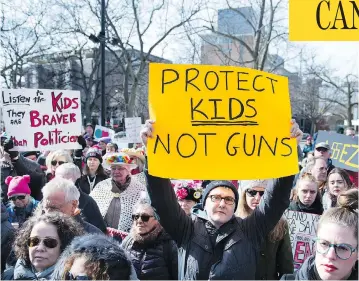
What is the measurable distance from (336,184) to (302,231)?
0.96 m

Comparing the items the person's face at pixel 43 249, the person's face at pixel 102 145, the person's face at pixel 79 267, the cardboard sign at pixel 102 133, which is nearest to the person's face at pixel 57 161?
the person's face at pixel 43 249

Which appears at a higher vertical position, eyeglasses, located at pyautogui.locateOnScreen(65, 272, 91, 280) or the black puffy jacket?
eyeglasses, located at pyautogui.locateOnScreen(65, 272, 91, 280)

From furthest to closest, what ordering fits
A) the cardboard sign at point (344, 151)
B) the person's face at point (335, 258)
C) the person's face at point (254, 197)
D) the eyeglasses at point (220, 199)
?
the cardboard sign at point (344, 151) → the person's face at point (254, 197) → the eyeglasses at point (220, 199) → the person's face at point (335, 258)

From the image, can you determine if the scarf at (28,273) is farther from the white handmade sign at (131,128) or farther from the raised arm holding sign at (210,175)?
the white handmade sign at (131,128)

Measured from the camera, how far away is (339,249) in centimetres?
212

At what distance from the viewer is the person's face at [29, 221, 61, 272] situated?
2557 mm

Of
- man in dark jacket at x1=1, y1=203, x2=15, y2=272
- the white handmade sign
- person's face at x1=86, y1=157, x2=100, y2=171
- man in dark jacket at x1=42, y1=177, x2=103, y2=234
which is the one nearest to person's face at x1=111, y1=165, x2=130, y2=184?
person's face at x1=86, y1=157, x2=100, y2=171

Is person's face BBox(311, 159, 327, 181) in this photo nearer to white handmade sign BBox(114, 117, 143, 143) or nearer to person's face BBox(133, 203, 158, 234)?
person's face BBox(133, 203, 158, 234)

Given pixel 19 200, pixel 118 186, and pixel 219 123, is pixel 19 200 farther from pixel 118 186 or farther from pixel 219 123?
pixel 219 123

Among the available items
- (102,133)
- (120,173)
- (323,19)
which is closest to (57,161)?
(120,173)

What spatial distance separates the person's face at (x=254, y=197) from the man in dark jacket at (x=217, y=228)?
2.29 ft

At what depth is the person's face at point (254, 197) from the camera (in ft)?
11.9

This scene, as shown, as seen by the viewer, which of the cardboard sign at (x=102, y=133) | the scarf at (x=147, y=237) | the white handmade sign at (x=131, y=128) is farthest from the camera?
the cardboard sign at (x=102, y=133)

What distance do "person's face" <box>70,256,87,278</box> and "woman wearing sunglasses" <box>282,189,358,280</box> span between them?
99 cm
